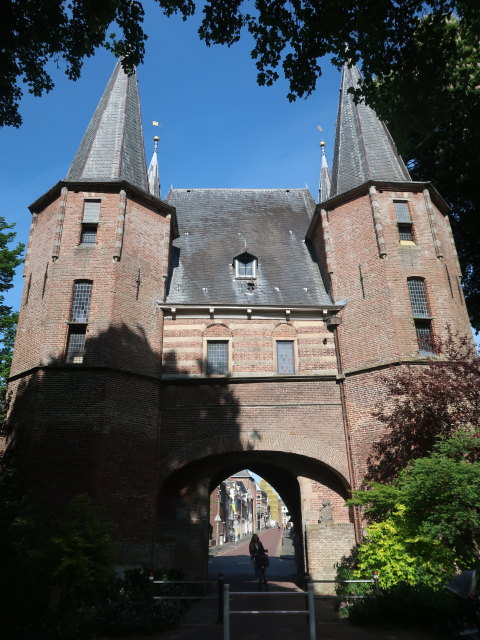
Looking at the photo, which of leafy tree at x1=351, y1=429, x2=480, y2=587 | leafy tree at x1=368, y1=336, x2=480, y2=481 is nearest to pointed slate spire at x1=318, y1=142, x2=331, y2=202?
leafy tree at x1=368, y1=336, x2=480, y2=481

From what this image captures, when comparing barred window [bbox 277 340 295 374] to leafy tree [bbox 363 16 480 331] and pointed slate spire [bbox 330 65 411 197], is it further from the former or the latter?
leafy tree [bbox 363 16 480 331]

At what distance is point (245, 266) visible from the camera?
19.0 metres

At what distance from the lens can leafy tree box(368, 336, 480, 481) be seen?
12148 millimetres

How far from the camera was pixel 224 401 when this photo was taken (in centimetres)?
1545

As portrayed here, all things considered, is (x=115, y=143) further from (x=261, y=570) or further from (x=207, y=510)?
(x=261, y=570)

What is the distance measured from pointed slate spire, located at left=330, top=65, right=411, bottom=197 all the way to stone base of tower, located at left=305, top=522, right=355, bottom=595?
11975 millimetres

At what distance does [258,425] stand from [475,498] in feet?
22.8

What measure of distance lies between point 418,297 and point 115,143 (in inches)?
499

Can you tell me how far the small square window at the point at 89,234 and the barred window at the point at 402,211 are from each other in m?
10.7

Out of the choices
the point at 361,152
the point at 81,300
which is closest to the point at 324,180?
the point at 361,152

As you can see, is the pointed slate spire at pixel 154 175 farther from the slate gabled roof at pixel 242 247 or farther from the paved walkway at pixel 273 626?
the paved walkway at pixel 273 626

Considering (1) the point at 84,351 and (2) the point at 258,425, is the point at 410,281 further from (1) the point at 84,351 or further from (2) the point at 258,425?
(1) the point at 84,351

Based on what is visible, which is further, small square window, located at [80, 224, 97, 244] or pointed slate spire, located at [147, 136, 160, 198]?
pointed slate spire, located at [147, 136, 160, 198]


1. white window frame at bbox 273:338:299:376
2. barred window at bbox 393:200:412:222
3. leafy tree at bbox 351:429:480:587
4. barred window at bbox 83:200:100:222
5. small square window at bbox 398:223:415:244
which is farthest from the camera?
barred window at bbox 393:200:412:222
